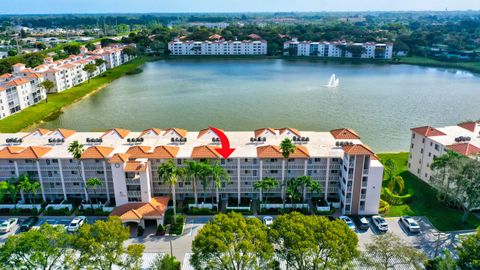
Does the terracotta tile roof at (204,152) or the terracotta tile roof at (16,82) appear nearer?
the terracotta tile roof at (204,152)

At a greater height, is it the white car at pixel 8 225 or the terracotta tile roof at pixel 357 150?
the terracotta tile roof at pixel 357 150

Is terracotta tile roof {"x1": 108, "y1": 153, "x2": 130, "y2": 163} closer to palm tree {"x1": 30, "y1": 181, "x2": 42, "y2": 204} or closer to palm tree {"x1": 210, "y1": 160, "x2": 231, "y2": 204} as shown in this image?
palm tree {"x1": 30, "y1": 181, "x2": 42, "y2": 204}

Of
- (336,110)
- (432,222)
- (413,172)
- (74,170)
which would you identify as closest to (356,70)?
(336,110)

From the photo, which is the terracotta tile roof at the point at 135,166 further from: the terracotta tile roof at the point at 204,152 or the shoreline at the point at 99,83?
the shoreline at the point at 99,83

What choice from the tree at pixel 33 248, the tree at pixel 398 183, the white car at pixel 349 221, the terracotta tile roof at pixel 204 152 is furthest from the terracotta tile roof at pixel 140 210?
the tree at pixel 398 183

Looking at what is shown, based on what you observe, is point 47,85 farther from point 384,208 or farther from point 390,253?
point 390,253

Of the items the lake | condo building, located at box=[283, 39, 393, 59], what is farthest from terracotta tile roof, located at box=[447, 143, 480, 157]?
condo building, located at box=[283, 39, 393, 59]
